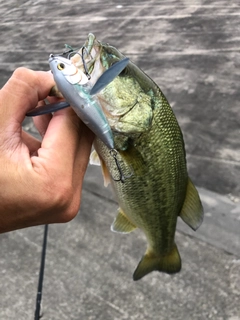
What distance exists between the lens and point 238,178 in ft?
11.1

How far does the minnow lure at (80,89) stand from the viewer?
1173 mm

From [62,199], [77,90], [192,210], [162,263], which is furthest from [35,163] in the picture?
[162,263]

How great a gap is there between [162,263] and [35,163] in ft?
4.05

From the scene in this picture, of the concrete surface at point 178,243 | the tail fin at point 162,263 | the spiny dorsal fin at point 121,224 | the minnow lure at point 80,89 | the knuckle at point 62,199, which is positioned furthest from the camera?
the concrete surface at point 178,243

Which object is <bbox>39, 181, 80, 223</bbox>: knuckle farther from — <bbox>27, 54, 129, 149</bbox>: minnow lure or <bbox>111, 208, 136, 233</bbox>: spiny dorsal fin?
<bbox>111, 208, 136, 233</bbox>: spiny dorsal fin

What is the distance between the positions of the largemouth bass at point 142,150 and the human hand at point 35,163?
17 cm

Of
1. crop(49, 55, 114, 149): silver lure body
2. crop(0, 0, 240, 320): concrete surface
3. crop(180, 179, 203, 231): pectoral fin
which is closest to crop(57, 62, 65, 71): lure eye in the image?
crop(49, 55, 114, 149): silver lure body

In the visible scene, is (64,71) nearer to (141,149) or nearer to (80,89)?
(80,89)

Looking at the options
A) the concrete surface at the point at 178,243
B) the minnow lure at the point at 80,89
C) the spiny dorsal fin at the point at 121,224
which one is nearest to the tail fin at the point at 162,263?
the spiny dorsal fin at the point at 121,224

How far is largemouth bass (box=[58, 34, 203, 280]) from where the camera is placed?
4.85 ft

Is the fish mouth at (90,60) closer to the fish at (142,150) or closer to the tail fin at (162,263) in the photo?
the fish at (142,150)

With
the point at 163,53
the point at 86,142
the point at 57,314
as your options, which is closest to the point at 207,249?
the point at 57,314

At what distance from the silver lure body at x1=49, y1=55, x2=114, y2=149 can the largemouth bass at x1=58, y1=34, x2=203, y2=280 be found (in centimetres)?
11

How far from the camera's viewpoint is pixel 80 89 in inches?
48.0
